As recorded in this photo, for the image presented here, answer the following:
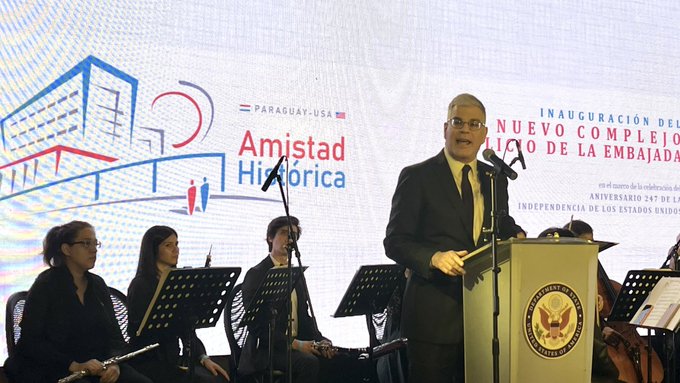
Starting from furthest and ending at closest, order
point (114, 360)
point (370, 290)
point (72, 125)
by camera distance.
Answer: point (370, 290)
point (72, 125)
point (114, 360)

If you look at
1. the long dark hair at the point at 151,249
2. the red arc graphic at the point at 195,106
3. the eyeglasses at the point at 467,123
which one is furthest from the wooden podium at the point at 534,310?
the red arc graphic at the point at 195,106

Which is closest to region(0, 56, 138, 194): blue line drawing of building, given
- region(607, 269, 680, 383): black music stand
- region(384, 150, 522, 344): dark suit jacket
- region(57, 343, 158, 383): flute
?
region(57, 343, 158, 383): flute

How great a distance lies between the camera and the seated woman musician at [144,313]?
4.84 metres

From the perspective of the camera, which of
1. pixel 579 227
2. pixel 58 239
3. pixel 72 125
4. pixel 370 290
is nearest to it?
pixel 58 239

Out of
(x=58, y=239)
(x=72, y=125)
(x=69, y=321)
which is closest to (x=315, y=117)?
(x=72, y=125)

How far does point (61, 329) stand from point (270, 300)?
1162mm

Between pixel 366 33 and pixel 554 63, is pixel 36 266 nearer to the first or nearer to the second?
pixel 366 33

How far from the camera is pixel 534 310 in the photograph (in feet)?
9.69

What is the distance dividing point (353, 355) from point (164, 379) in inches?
59.4

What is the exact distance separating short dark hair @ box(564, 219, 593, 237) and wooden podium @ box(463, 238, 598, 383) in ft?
9.89

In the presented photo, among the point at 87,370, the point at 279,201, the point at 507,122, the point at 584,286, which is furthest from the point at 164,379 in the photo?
A: the point at 507,122

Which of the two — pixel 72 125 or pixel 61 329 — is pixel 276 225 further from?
pixel 61 329

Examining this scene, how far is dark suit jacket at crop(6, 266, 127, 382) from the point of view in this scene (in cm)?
440

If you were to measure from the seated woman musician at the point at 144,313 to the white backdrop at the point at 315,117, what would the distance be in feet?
0.90
